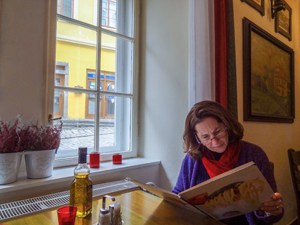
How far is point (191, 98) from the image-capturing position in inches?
55.0

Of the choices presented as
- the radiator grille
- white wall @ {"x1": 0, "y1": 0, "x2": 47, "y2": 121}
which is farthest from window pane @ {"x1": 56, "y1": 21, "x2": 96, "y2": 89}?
the radiator grille

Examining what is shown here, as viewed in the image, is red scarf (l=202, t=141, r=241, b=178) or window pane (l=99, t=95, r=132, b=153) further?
window pane (l=99, t=95, r=132, b=153)

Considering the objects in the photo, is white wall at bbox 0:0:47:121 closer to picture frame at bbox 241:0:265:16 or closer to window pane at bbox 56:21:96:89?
window pane at bbox 56:21:96:89

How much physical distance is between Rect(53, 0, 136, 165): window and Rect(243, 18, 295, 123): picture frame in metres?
0.88

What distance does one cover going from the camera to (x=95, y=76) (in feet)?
4.91

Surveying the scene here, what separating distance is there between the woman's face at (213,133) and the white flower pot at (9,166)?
31.4 inches

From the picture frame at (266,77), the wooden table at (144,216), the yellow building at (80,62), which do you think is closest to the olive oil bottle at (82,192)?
the wooden table at (144,216)

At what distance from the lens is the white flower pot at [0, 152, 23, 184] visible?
0.96 m

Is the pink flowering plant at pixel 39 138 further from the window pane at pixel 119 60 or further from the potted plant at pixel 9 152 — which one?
the window pane at pixel 119 60

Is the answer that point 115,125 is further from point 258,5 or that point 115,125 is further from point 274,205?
point 258,5

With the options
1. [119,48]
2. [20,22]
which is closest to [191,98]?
[119,48]

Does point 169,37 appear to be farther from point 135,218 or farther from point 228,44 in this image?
point 135,218

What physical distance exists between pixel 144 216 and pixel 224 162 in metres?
0.46

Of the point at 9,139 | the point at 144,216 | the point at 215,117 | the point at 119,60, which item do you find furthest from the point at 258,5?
the point at 9,139
